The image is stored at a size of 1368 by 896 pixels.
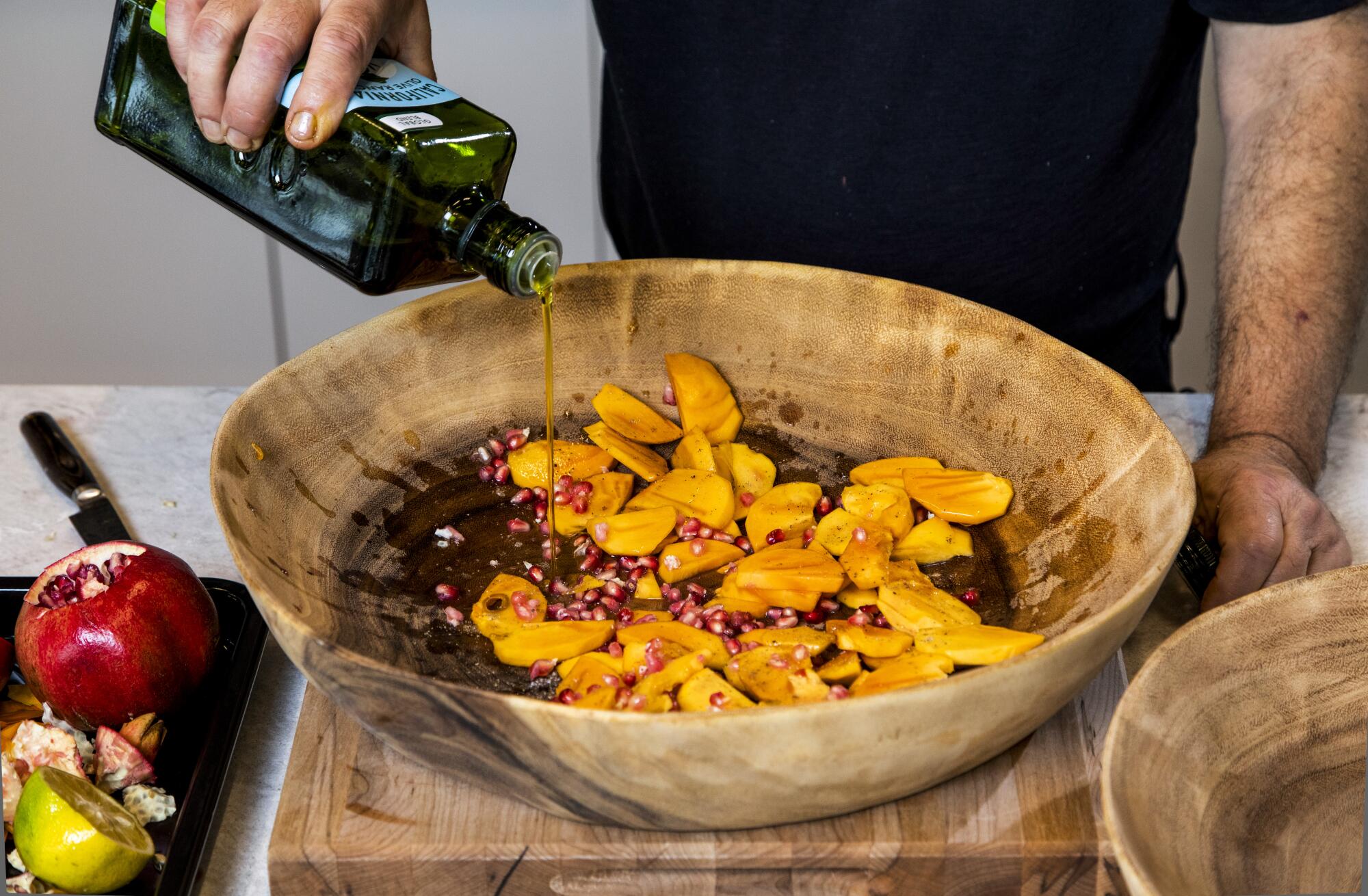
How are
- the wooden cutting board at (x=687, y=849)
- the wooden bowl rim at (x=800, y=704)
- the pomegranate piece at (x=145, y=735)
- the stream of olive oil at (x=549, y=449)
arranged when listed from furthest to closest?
1. the stream of olive oil at (x=549, y=449)
2. the pomegranate piece at (x=145, y=735)
3. the wooden cutting board at (x=687, y=849)
4. the wooden bowl rim at (x=800, y=704)

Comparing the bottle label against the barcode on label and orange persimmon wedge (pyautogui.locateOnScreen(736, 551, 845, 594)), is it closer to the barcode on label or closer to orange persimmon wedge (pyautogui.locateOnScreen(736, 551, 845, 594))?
the barcode on label

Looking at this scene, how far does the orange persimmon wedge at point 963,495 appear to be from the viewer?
130 centimetres

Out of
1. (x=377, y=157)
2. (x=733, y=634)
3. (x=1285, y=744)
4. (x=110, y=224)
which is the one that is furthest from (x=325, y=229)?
(x=110, y=224)

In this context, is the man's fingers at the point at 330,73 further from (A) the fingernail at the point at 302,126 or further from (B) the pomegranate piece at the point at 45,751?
(B) the pomegranate piece at the point at 45,751

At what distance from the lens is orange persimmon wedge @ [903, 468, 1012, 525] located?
1297mm

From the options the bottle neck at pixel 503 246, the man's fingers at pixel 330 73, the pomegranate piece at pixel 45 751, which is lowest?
the pomegranate piece at pixel 45 751

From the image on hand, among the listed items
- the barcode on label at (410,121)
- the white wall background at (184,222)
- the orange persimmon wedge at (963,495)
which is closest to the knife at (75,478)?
the barcode on label at (410,121)

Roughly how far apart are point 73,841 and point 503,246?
2.05 ft

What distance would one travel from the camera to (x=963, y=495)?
1.31 metres

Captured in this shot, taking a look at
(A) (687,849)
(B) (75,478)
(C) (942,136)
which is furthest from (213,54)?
(C) (942,136)

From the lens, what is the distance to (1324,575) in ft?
3.16

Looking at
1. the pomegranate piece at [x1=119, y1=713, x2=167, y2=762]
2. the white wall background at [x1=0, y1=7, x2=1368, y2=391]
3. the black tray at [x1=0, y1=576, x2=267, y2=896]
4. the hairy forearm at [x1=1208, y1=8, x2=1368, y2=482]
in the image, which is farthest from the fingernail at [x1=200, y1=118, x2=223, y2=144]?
the white wall background at [x1=0, y1=7, x2=1368, y2=391]

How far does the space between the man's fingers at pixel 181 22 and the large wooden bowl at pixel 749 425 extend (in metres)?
0.33

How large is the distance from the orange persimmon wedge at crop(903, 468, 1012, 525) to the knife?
92cm
